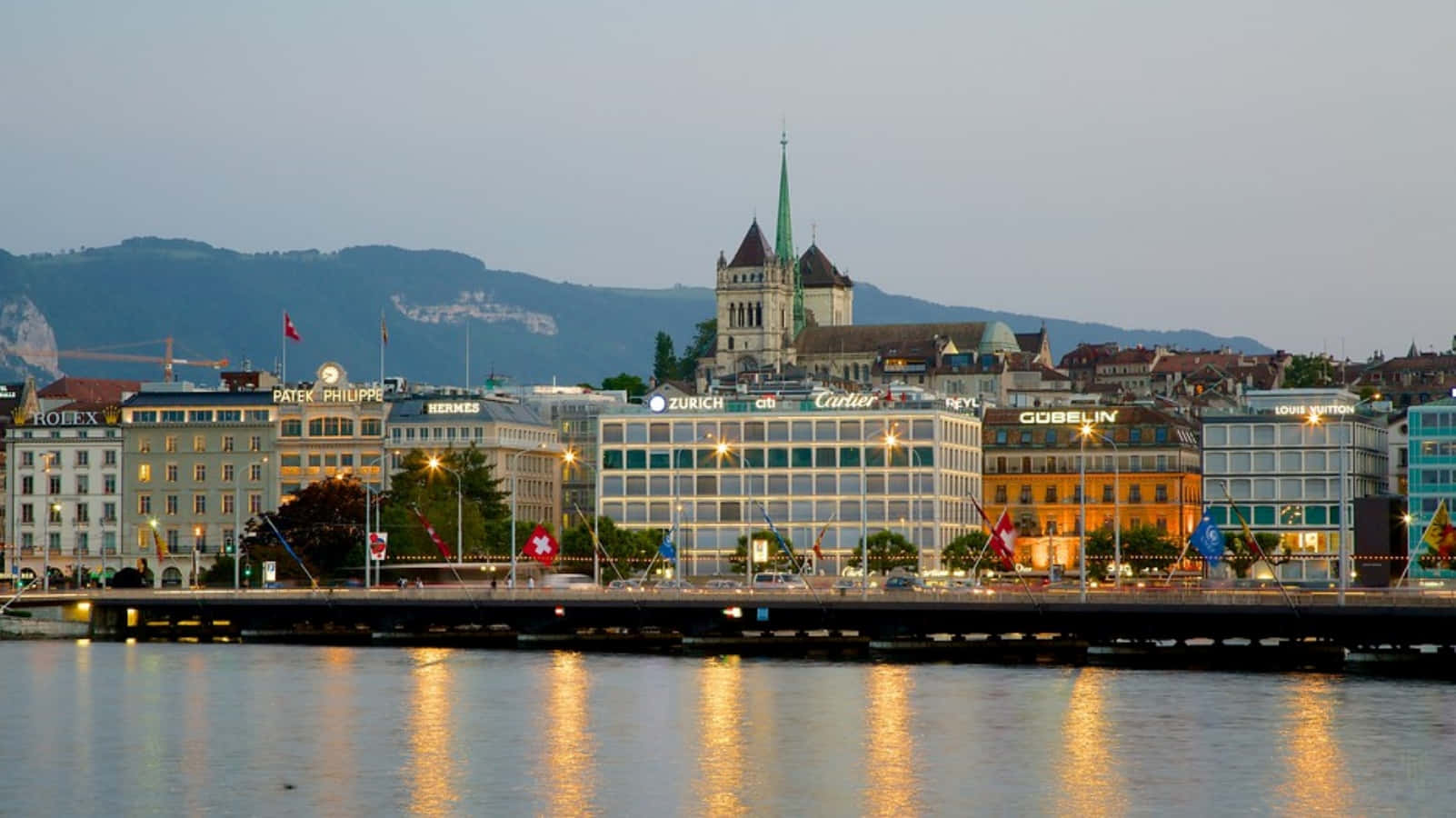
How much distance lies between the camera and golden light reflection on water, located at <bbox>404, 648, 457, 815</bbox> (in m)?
79.7

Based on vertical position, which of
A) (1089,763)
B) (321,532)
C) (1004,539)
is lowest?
(1089,763)

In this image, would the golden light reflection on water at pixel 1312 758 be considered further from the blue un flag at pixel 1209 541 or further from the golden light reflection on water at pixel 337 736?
the golden light reflection on water at pixel 337 736

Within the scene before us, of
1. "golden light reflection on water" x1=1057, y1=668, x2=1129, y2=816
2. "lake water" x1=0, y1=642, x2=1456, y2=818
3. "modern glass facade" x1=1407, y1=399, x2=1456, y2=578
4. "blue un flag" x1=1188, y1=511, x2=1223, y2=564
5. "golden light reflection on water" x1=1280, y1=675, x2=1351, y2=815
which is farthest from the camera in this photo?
"modern glass facade" x1=1407, y1=399, x2=1456, y2=578

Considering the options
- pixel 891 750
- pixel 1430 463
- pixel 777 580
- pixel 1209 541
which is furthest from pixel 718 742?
pixel 1430 463

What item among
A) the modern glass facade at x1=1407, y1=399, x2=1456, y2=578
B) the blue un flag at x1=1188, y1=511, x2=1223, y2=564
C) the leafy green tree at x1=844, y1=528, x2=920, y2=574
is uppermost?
the modern glass facade at x1=1407, y1=399, x2=1456, y2=578

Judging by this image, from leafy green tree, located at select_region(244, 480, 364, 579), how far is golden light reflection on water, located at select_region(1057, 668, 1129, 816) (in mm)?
90408

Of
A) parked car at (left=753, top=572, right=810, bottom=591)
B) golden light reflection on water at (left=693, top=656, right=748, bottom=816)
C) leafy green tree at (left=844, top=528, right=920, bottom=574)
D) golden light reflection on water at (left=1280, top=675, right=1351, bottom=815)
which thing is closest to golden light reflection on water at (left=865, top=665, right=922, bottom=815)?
golden light reflection on water at (left=693, top=656, right=748, bottom=816)

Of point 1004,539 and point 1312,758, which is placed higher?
point 1004,539

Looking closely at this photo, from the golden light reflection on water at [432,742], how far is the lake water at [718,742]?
18 cm

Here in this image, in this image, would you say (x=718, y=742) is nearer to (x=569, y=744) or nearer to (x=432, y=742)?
(x=569, y=744)

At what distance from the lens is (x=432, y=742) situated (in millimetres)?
95938

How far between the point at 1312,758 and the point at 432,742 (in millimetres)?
29656

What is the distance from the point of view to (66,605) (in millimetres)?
171125

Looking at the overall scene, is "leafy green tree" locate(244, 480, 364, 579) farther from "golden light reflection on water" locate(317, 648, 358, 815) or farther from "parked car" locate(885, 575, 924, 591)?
"golden light reflection on water" locate(317, 648, 358, 815)
